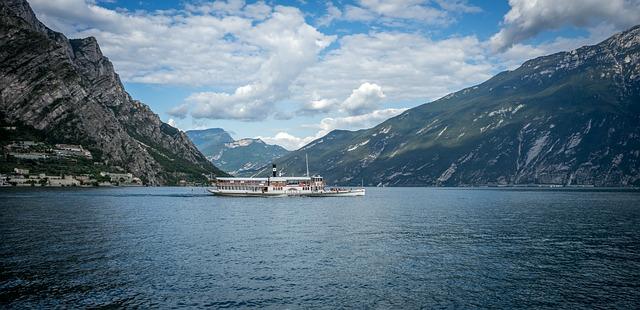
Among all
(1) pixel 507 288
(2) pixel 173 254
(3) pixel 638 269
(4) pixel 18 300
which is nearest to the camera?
(4) pixel 18 300

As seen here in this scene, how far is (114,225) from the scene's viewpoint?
9338cm

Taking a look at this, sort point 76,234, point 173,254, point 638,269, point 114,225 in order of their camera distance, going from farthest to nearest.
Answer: point 114,225 → point 76,234 → point 173,254 → point 638,269

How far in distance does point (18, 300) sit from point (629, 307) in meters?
54.3

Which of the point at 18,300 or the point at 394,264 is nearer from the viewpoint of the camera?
the point at 18,300

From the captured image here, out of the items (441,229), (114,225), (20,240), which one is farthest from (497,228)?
(20,240)

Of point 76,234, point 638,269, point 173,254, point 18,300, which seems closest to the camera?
point 18,300

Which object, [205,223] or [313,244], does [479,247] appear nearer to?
[313,244]

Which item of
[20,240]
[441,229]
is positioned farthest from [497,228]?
[20,240]

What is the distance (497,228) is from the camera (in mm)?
95562

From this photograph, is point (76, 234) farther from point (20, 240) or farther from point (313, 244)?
point (313, 244)

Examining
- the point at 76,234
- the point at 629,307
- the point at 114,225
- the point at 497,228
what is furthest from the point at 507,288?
the point at 114,225

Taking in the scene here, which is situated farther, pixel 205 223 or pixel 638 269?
pixel 205 223

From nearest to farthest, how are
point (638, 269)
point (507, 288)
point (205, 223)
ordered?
point (507, 288), point (638, 269), point (205, 223)

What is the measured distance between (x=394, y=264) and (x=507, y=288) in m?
15.0
